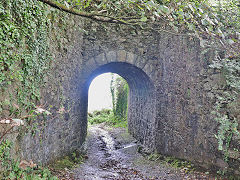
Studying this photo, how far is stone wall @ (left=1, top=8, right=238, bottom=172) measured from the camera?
3965 mm

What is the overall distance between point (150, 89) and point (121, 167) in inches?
108

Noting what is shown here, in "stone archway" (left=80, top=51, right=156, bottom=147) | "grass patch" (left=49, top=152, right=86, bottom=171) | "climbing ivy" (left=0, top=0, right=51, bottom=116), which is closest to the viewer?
"climbing ivy" (left=0, top=0, right=51, bottom=116)

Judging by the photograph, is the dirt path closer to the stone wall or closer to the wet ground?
the wet ground

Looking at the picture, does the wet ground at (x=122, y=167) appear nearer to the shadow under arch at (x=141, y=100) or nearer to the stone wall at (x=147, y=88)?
the stone wall at (x=147, y=88)

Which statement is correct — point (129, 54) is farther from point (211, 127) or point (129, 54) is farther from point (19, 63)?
point (19, 63)

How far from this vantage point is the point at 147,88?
6691 millimetres

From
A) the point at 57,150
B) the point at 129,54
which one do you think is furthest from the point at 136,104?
the point at 57,150

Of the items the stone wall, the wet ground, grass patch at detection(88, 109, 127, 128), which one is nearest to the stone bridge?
the stone wall

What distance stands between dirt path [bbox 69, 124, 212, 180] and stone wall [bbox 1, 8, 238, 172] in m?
0.58

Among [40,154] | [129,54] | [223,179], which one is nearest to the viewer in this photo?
[40,154]

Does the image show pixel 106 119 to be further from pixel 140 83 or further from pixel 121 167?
pixel 121 167

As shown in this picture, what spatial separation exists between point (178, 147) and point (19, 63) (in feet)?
14.5

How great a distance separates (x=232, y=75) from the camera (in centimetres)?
401

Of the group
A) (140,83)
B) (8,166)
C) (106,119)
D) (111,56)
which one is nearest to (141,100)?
(140,83)
